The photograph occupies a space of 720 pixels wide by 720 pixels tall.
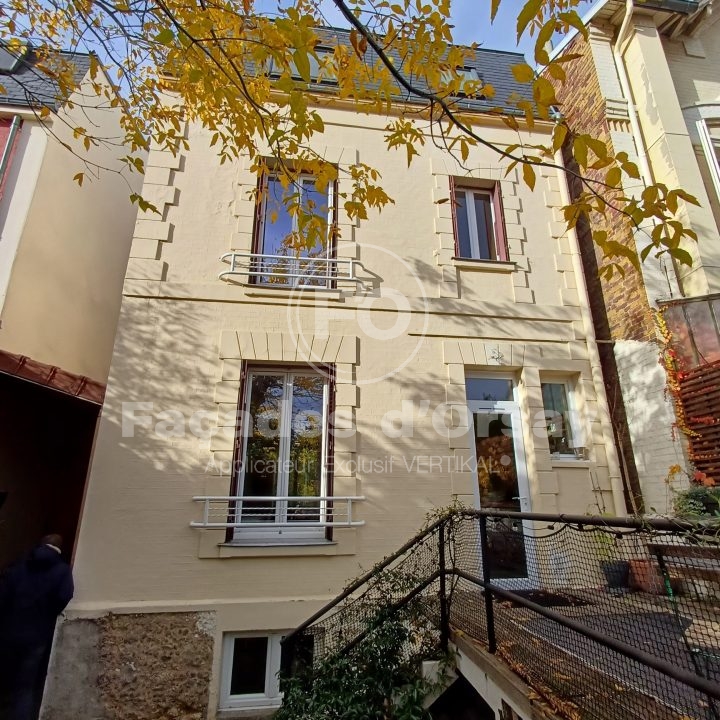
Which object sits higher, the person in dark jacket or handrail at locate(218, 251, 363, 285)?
handrail at locate(218, 251, 363, 285)

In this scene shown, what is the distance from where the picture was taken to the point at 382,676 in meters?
3.55

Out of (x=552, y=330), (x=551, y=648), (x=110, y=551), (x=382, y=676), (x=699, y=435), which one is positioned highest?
(x=552, y=330)

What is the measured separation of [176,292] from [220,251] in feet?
2.50

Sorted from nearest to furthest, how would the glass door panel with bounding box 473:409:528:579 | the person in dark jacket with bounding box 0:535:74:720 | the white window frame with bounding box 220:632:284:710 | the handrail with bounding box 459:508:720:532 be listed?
the handrail with bounding box 459:508:720:532, the person in dark jacket with bounding box 0:535:74:720, the white window frame with bounding box 220:632:284:710, the glass door panel with bounding box 473:409:528:579

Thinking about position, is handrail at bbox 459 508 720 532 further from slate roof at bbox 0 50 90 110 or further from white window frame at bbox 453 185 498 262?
slate roof at bbox 0 50 90 110

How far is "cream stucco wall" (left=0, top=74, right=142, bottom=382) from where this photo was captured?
217 inches

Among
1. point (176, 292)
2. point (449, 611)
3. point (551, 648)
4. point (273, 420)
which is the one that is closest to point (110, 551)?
Answer: point (273, 420)

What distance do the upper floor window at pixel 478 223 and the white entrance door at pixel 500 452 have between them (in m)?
1.82

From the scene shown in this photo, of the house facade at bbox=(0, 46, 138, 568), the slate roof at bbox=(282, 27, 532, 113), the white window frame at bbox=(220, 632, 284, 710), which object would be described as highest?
the slate roof at bbox=(282, 27, 532, 113)

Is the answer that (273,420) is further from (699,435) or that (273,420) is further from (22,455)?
(699,435)

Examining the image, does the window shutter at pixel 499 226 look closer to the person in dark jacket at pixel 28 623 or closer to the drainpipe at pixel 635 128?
the drainpipe at pixel 635 128

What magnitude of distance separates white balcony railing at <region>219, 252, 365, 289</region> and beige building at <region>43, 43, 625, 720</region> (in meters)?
0.03

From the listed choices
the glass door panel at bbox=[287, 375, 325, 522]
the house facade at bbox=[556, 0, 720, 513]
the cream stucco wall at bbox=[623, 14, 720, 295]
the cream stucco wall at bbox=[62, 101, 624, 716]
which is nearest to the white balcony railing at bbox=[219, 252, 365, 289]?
the cream stucco wall at bbox=[62, 101, 624, 716]

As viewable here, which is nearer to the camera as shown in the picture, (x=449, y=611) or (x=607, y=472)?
(x=449, y=611)
